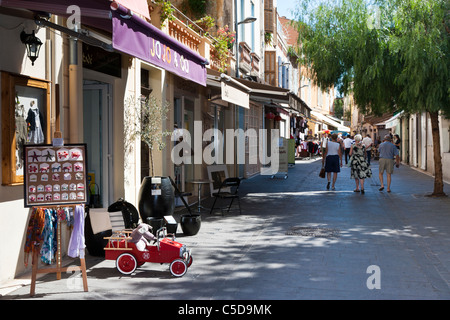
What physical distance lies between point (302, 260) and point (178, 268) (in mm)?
1628

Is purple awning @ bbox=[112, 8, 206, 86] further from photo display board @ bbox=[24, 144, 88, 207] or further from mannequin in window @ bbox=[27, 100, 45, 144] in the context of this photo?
mannequin in window @ bbox=[27, 100, 45, 144]

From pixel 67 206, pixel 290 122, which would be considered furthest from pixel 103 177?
pixel 290 122

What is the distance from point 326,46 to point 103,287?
10312 mm

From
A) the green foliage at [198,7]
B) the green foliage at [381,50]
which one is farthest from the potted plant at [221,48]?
the green foliage at [381,50]

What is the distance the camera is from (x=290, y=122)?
127 feet

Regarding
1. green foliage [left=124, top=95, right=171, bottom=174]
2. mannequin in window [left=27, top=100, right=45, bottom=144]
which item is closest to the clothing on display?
mannequin in window [left=27, top=100, right=45, bottom=144]

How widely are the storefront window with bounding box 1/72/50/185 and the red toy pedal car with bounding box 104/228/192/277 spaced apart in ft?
4.28

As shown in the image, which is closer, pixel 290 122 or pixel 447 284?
pixel 447 284

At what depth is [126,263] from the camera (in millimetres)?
6438

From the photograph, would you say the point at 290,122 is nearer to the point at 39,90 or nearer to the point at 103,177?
the point at 103,177

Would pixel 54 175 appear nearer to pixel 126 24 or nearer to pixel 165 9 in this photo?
pixel 126 24

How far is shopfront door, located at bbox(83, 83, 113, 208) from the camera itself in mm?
9508

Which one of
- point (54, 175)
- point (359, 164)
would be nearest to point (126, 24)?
point (54, 175)
